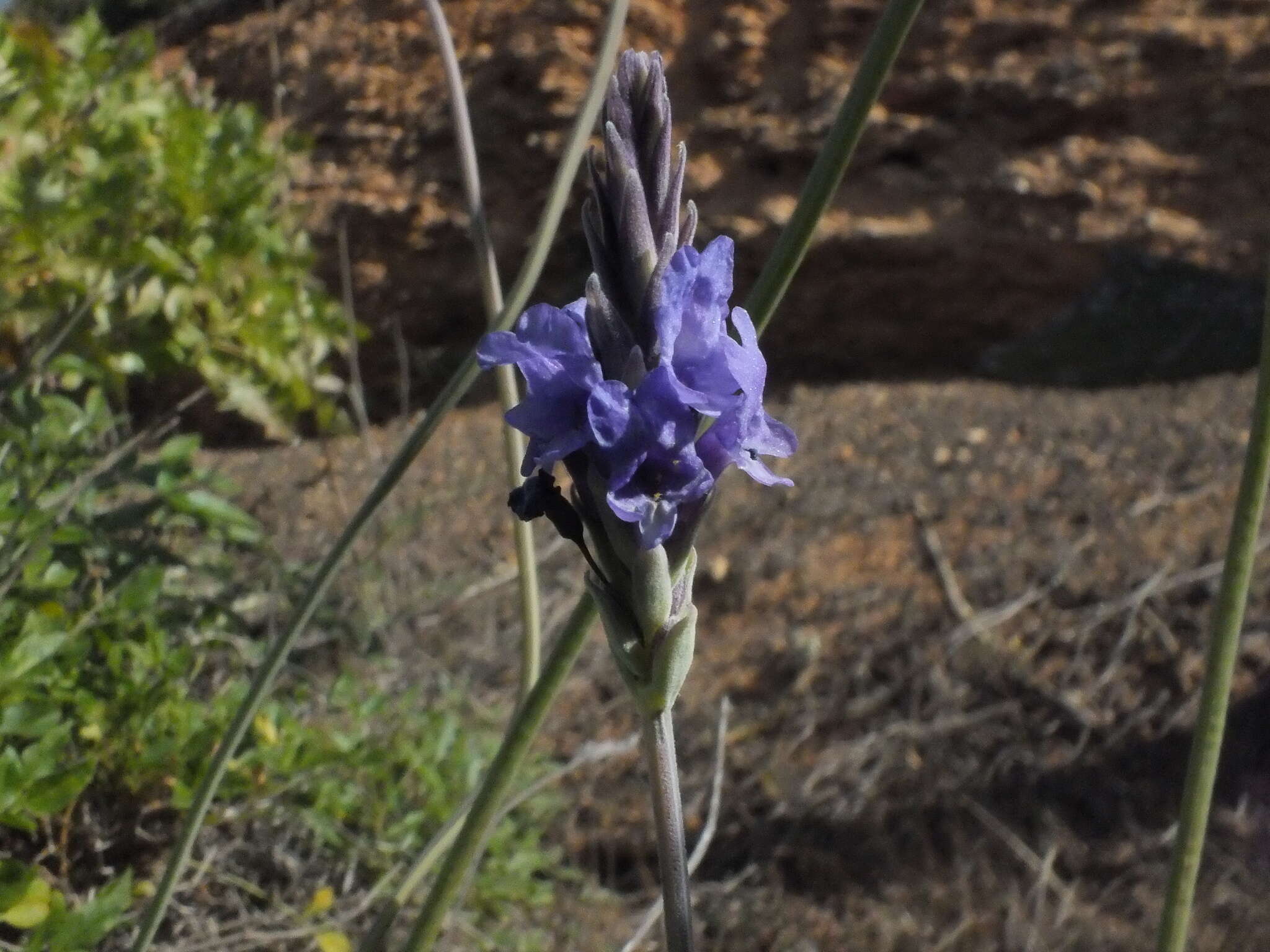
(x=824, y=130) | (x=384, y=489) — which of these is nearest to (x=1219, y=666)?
(x=384, y=489)

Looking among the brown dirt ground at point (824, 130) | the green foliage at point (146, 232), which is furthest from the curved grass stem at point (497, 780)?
the brown dirt ground at point (824, 130)

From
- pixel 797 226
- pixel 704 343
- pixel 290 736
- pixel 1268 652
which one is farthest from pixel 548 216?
pixel 1268 652

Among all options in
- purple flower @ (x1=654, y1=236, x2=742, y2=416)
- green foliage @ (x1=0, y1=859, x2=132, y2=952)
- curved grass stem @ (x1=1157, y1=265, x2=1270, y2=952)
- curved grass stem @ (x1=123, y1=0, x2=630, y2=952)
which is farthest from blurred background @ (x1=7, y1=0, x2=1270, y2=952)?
curved grass stem @ (x1=1157, y1=265, x2=1270, y2=952)

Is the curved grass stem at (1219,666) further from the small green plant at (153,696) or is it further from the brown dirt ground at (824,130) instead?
the brown dirt ground at (824,130)

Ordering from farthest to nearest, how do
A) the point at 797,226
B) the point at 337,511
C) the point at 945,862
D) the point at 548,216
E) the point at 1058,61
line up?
the point at 1058,61 < the point at 337,511 < the point at 945,862 < the point at 548,216 < the point at 797,226

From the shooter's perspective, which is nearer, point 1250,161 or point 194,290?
point 194,290

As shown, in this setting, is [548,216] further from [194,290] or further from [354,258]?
[354,258]

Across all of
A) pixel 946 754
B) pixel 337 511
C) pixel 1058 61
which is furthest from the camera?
pixel 1058 61

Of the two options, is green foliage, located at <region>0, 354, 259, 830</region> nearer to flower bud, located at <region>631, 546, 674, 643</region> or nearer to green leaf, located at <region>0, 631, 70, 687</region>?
green leaf, located at <region>0, 631, 70, 687</region>
